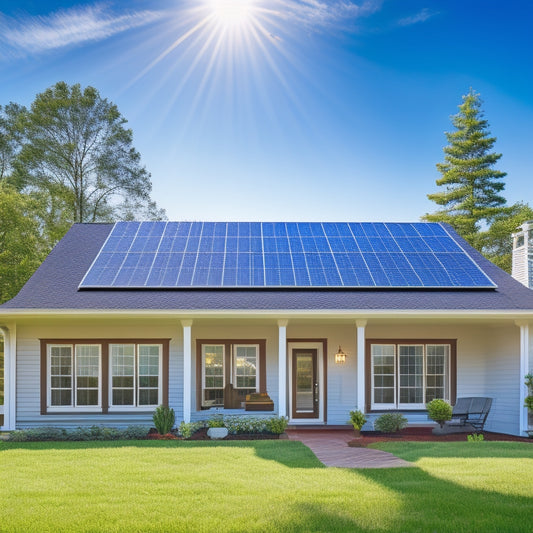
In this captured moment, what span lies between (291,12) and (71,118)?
15185mm

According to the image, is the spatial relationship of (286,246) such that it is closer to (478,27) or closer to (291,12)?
(291,12)

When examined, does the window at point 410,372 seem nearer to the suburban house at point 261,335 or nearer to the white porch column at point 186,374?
the suburban house at point 261,335

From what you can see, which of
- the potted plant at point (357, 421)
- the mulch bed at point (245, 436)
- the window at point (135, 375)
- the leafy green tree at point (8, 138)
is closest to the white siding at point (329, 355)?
the window at point (135, 375)

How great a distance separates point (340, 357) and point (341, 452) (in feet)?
14.1

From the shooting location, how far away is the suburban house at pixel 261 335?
12789 mm

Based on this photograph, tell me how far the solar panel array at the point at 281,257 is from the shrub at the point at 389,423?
2.99 meters

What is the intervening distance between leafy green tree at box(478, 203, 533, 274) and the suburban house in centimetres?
1802

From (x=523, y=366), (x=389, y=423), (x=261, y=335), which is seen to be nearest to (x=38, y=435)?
(x=261, y=335)

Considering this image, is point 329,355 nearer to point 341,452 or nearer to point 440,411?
point 440,411

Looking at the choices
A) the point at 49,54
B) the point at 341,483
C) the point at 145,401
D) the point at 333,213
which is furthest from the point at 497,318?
the point at 49,54

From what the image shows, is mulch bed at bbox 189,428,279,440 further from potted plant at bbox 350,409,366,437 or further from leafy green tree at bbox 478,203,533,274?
leafy green tree at bbox 478,203,533,274

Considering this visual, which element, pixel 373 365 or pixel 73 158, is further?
pixel 73 158

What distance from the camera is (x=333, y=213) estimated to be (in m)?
31.2

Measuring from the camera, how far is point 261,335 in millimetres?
14492
